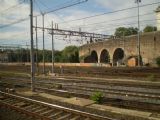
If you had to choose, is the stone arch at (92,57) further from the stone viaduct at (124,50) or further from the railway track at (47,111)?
the railway track at (47,111)

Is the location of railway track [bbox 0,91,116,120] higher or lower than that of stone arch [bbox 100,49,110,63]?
lower

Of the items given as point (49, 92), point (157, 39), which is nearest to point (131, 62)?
point (157, 39)

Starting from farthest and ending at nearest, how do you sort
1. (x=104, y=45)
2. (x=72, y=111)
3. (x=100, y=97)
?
(x=104, y=45) < (x=100, y=97) < (x=72, y=111)

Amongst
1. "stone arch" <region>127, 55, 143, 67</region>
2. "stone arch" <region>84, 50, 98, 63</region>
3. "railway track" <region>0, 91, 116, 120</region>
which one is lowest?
"railway track" <region>0, 91, 116, 120</region>

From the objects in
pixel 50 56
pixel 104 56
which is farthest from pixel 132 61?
pixel 50 56

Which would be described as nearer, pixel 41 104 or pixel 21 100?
pixel 41 104

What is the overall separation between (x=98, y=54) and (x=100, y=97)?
5852 centimetres

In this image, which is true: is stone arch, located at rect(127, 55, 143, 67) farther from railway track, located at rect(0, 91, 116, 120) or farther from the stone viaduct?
railway track, located at rect(0, 91, 116, 120)

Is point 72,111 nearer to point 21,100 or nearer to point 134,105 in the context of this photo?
point 134,105

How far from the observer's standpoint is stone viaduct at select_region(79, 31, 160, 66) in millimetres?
54531

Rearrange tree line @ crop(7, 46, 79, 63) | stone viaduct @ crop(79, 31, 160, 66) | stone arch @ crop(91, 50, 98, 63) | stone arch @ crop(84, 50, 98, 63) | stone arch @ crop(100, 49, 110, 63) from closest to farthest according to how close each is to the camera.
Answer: stone viaduct @ crop(79, 31, 160, 66)
stone arch @ crop(100, 49, 110, 63)
stone arch @ crop(84, 50, 98, 63)
stone arch @ crop(91, 50, 98, 63)
tree line @ crop(7, 46, 79, 63)

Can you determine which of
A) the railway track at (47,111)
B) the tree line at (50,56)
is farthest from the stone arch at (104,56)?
the railway track at (47,111)

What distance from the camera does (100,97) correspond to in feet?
53.0

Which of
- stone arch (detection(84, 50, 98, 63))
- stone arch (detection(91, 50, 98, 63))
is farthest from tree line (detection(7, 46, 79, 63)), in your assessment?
stone arch (detection(84, 50, 98, 63))
